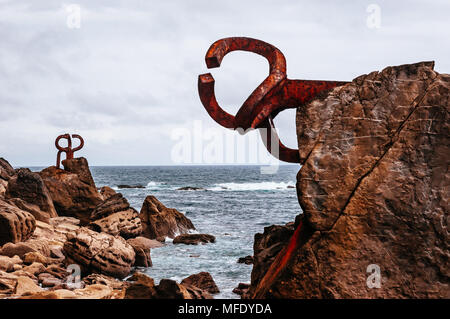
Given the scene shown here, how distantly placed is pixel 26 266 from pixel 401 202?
6.47m

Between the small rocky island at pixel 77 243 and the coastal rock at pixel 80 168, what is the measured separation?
3cm

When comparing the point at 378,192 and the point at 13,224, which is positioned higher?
the point at 378,192

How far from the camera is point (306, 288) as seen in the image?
307 cm

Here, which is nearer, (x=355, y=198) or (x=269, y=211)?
(x=355, y=198)

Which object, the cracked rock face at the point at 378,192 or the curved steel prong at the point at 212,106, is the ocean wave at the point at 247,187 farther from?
the cracked rock face at the point at 378,192

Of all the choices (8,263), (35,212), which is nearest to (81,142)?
(35,212)

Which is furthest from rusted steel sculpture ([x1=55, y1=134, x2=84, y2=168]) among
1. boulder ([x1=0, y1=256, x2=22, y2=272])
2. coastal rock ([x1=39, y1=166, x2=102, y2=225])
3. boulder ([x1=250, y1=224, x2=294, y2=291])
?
boulder ([x1=250, y1=224, x2=294, y2=291])

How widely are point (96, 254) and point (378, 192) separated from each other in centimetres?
635

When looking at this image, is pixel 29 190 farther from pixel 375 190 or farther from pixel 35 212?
pixel 375 190

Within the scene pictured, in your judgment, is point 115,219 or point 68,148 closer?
point 115,219

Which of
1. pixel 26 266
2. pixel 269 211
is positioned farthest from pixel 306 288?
pixel 269 211

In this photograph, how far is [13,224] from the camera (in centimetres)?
837
